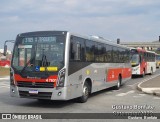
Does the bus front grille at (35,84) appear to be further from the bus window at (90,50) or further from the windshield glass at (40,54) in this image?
the bus window at (90,50)

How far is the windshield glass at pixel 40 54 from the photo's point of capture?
485 inches

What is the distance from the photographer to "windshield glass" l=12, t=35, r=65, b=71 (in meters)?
12.3

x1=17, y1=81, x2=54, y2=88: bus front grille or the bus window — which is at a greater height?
the bus window

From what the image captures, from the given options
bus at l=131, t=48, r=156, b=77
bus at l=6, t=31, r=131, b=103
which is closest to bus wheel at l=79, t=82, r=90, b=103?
bus at l=6, t=31, r=131, b=103

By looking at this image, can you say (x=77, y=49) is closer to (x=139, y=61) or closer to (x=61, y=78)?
(x=61, y=78)

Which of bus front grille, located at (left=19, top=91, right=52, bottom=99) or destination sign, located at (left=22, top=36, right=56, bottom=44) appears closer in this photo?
bus front grille, located at (left=19, top=91, right=52, bottom=99)

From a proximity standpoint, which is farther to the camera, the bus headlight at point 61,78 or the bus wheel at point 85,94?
the bus wheel at point 85,94

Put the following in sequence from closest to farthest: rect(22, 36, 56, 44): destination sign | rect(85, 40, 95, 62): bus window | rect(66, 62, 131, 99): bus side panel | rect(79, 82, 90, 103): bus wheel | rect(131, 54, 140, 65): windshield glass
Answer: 1. rect(22, 36, 56, 44): destination sign
2. rect(66, 62, 131, 99): bus side panel
3. rect(79, 82, 90, 103): bus wheel
4. rect(85, 40, 95, 62): bus window
5. rect(131, 54, 140, 65): windshield glass

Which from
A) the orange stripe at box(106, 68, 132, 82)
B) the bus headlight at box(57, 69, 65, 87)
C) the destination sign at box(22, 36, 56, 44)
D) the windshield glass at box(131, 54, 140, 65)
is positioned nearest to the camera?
the bus headlight at box(57, 69, 65, 87)

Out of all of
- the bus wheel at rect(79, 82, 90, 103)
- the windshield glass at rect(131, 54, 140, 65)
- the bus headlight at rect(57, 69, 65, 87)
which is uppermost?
the windshield glass at rect(131, 54, 140, 65)

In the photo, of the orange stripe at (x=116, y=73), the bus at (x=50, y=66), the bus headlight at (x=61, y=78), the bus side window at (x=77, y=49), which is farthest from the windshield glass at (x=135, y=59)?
the bus headlight at (x=61, y=78)

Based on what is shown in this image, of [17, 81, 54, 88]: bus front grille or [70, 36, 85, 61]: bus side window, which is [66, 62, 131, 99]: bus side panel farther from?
[17, 81, 54, 88]: bus front grille

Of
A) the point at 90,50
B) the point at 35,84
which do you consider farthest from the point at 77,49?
the point at 35,84

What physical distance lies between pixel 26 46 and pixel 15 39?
2.41ft
